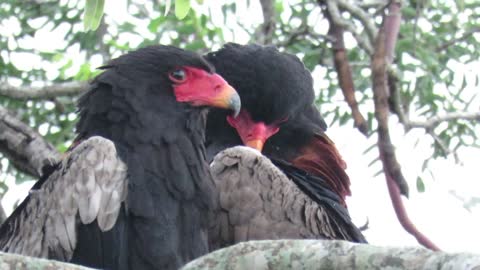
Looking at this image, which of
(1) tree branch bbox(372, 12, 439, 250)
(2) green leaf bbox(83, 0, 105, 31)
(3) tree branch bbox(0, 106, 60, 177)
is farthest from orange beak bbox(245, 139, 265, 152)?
(2) green leaf bbox(83, 0, 105, 31)

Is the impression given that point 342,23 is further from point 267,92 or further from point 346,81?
point 267,92

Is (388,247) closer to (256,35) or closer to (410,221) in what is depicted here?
(410,221)

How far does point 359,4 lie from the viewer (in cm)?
766

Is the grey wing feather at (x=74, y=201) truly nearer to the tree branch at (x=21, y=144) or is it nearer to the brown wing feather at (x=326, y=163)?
the tree branch at (x=21, y=144)

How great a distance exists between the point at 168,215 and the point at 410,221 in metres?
1.34

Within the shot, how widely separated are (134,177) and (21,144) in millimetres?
1138

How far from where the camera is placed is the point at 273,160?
22.1 feet

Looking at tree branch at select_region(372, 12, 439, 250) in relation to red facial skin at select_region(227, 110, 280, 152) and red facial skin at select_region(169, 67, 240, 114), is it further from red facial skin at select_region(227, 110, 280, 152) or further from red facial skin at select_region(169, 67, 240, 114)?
red facial skin at select_region(227, 110, 280, 152)

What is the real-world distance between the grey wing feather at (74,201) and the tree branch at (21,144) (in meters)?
0.90

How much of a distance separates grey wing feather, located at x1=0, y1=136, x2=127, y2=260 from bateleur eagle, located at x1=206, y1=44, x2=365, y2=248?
30.7 inches

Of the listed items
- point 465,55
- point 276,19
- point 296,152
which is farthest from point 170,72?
point 465,55

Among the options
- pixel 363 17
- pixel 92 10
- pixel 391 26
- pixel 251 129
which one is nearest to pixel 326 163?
pixel 251 129

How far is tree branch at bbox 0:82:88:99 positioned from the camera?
286 inches

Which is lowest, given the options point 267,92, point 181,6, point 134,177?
point 134,177
